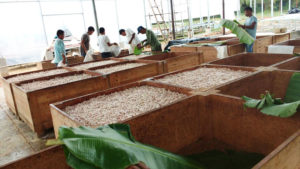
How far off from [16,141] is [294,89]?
136 inches

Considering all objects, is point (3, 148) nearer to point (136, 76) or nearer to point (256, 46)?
point (136, 76)

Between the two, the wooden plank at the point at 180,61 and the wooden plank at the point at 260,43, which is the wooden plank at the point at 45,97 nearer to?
the wooden plank at the point at 180,61

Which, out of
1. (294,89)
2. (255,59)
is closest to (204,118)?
(294,89)

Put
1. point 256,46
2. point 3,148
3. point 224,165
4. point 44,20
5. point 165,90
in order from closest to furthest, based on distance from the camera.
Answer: point 224,165 < point 165,90 < point 3,148 < point 256,46 < point 44,20

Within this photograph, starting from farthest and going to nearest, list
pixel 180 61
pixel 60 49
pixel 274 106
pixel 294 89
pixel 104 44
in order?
pixel 104 44, pixel 60 49, pixel 180 61, pixel 294 89, pixel 274 106

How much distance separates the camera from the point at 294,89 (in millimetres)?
2408

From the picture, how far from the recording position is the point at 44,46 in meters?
9.98

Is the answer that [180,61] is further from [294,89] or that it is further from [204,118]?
[204,118]

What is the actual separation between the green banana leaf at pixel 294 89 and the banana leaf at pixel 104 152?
187 cm

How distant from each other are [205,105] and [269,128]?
511mm

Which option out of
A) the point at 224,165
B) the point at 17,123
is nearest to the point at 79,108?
the point at 224,165

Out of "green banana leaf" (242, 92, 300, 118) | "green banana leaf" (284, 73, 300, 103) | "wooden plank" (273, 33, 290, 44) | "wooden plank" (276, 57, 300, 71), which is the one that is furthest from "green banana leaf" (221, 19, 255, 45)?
"green banana leaf" (242, 92, 300, 118)

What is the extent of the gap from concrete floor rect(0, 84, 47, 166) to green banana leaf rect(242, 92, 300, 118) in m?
2.50

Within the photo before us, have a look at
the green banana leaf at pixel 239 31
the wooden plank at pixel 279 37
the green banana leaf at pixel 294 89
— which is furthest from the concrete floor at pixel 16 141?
the wooden plank at pixel 279 37
